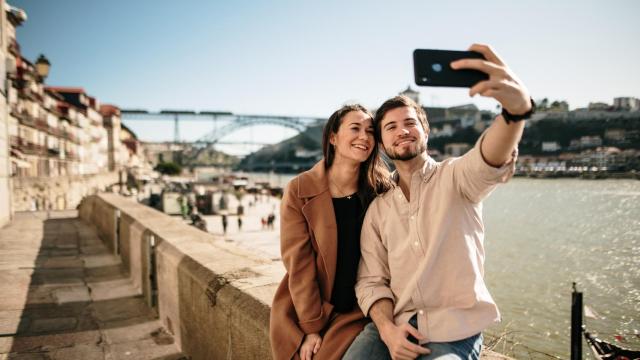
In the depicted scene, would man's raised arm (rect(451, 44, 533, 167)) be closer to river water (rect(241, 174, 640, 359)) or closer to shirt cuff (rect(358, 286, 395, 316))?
shirt cuff (rect(358, 286, 395, 316))

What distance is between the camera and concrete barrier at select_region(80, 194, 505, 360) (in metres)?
1.92

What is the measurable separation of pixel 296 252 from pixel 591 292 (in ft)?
60.1

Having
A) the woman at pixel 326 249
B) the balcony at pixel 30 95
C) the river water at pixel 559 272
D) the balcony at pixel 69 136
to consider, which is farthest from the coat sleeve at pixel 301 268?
the balcony at pixel 69 136

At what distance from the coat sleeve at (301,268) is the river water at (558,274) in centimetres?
174

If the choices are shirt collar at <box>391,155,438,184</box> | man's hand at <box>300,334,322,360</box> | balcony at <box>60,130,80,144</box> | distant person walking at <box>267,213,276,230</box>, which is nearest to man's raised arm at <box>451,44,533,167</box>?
shirt collar at <box>391,155,438,184</box>

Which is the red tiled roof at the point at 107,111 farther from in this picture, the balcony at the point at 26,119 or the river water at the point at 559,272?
the river water at the point at 559,272

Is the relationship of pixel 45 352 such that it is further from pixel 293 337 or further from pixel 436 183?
pixel 436 183

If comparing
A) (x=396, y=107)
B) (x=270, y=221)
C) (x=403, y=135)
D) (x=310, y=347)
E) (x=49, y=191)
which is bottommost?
(x=270, y=221)

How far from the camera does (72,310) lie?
3611 millimetres

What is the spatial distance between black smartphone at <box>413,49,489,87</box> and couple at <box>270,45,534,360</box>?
0.24 ft

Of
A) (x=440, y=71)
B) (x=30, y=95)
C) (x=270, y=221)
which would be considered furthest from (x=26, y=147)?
(x=440, y=71)

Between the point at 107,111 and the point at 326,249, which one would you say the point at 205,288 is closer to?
the point at 326,249

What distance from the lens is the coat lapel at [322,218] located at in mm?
1613

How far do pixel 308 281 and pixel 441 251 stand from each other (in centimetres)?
48
